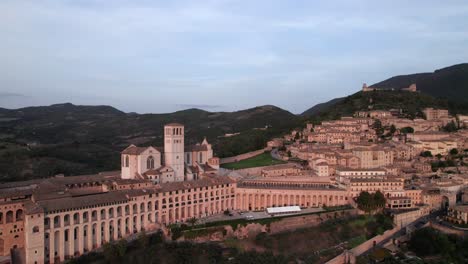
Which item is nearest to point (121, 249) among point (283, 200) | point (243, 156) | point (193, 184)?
point (193, 184)

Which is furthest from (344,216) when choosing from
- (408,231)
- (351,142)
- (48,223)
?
(48,223)

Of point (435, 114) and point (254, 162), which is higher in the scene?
point (435, 114)

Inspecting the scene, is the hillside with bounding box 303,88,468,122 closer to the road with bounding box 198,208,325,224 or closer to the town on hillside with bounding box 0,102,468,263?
the town on hillside with bounding box 0,102,468,263

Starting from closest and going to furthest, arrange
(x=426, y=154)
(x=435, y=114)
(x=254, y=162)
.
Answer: (x=426, y=154)
(x=254, y=162)
(x=435, y=114)

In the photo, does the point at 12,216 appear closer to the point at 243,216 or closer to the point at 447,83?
the point at 243,216

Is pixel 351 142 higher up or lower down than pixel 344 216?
higher up

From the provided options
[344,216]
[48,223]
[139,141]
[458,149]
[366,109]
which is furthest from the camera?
[139,141]

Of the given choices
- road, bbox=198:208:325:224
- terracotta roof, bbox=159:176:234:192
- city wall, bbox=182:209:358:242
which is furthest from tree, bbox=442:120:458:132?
terracotta roof, bbox=159:176:234:192

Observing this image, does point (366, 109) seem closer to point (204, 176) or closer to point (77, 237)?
point (204, 176)
